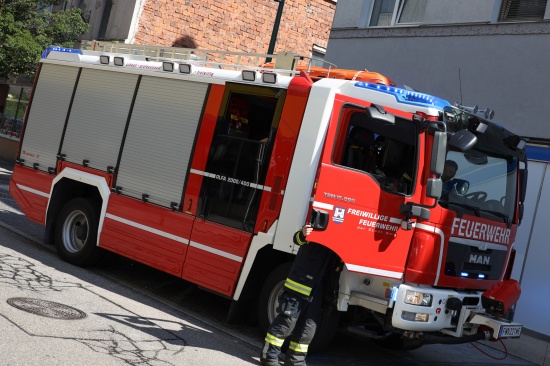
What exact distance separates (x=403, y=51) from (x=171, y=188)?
7366 mm

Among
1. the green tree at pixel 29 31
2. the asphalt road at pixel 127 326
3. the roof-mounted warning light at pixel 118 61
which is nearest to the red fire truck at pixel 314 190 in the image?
the roof-mounted warning light at pixel 118 61

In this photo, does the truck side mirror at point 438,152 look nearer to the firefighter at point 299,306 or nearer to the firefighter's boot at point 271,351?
the firefighter at point 299,306

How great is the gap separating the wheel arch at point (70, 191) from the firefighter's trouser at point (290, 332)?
153 inches

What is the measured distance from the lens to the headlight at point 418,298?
766 cm

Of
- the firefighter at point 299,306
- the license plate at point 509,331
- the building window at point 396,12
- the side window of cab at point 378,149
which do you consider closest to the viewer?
the firefighter at point 299,306

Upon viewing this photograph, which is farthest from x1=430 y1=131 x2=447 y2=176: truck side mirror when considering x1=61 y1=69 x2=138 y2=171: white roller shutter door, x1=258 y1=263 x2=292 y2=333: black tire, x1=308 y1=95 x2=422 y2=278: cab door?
x1=61 y1=69 x2=138 y2=171: white roller shutter door

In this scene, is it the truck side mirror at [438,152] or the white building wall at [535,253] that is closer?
the truck side mirror at [438,152]

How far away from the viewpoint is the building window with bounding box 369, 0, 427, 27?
1563cm

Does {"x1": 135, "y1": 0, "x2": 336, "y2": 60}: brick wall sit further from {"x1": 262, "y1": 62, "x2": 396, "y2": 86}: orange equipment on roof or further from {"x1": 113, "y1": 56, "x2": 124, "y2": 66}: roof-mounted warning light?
{"x1": 262, "y1": 62, "x2": 396, "y2": 86}: orange equipment on roof

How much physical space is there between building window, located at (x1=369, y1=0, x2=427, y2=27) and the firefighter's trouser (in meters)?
9.40

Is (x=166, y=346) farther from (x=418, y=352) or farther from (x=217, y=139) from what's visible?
(x=418, y=352)

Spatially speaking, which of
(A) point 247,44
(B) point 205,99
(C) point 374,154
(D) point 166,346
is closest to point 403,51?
(B) point 205,99

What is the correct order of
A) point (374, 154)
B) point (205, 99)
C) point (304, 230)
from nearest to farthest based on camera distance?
point (304, 230) → point (374, 154) → point (205, 99)

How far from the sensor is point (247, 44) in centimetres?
2633
